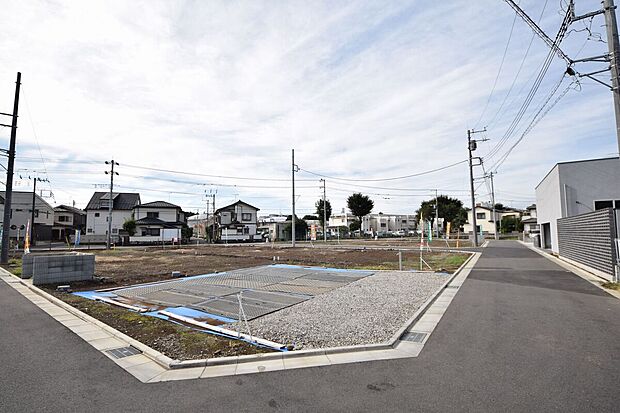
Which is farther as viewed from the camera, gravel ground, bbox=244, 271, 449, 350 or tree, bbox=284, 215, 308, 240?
tree, bbox=284, 215, 308, 240

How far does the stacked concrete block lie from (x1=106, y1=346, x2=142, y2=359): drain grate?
8.13 meters

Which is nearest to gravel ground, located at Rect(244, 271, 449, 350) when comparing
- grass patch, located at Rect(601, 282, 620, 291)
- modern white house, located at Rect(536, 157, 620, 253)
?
grass patch, located at Rect(601, 282, 620, 291)

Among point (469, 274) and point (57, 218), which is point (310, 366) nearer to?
point (469, 274)

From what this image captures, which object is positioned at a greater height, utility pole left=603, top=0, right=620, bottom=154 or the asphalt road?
utility pole left=603, top=0, right=620, bottom=154

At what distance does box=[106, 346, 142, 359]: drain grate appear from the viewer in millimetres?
4754

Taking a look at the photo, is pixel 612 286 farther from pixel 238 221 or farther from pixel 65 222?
pixel 65 222

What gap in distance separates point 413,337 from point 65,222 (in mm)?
63002

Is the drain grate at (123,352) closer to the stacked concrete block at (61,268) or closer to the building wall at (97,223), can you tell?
the stacked concrete block at (61,268)

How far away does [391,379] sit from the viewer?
3.93m

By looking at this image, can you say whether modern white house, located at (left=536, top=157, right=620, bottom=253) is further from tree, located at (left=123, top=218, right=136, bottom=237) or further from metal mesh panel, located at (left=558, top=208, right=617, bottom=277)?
tree, located at (left=123, top=218, right=136, bottom=237)

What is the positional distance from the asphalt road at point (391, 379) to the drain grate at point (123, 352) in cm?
23

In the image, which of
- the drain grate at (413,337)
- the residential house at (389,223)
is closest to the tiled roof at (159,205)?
the drain grate at (413,337)

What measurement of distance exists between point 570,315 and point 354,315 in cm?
445

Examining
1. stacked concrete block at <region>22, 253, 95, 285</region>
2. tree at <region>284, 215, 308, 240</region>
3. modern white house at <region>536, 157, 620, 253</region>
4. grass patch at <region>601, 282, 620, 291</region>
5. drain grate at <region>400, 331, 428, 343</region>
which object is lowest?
drain grate at <region>400, 331, 428, 343</region>
